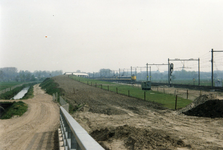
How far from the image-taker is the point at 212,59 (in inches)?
1783

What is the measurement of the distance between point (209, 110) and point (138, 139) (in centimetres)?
1020

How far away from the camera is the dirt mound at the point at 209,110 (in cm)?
1664

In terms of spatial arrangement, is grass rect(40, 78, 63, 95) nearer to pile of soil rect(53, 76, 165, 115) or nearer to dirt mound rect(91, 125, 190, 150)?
pile of soil rect(53, 76, 165, 115)

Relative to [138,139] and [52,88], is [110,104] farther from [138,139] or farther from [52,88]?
[52,88]

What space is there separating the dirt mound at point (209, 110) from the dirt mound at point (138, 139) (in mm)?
8042

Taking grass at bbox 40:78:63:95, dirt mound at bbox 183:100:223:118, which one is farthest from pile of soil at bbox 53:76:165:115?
grass at bbox 40:78:63:95

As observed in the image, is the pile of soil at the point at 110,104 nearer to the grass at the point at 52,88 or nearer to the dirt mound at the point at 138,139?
the dirt mound at the point at 138,139

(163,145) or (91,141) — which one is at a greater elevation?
(91,141)

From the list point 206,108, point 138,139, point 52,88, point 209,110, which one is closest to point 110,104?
point 206,108

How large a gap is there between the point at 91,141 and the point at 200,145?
8.04 metres

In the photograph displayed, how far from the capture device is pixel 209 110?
57.3ft

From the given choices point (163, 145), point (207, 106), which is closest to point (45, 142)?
point (163, 145)

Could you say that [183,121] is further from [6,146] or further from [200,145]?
[6,146]

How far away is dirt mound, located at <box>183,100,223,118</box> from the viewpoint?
16.6m
